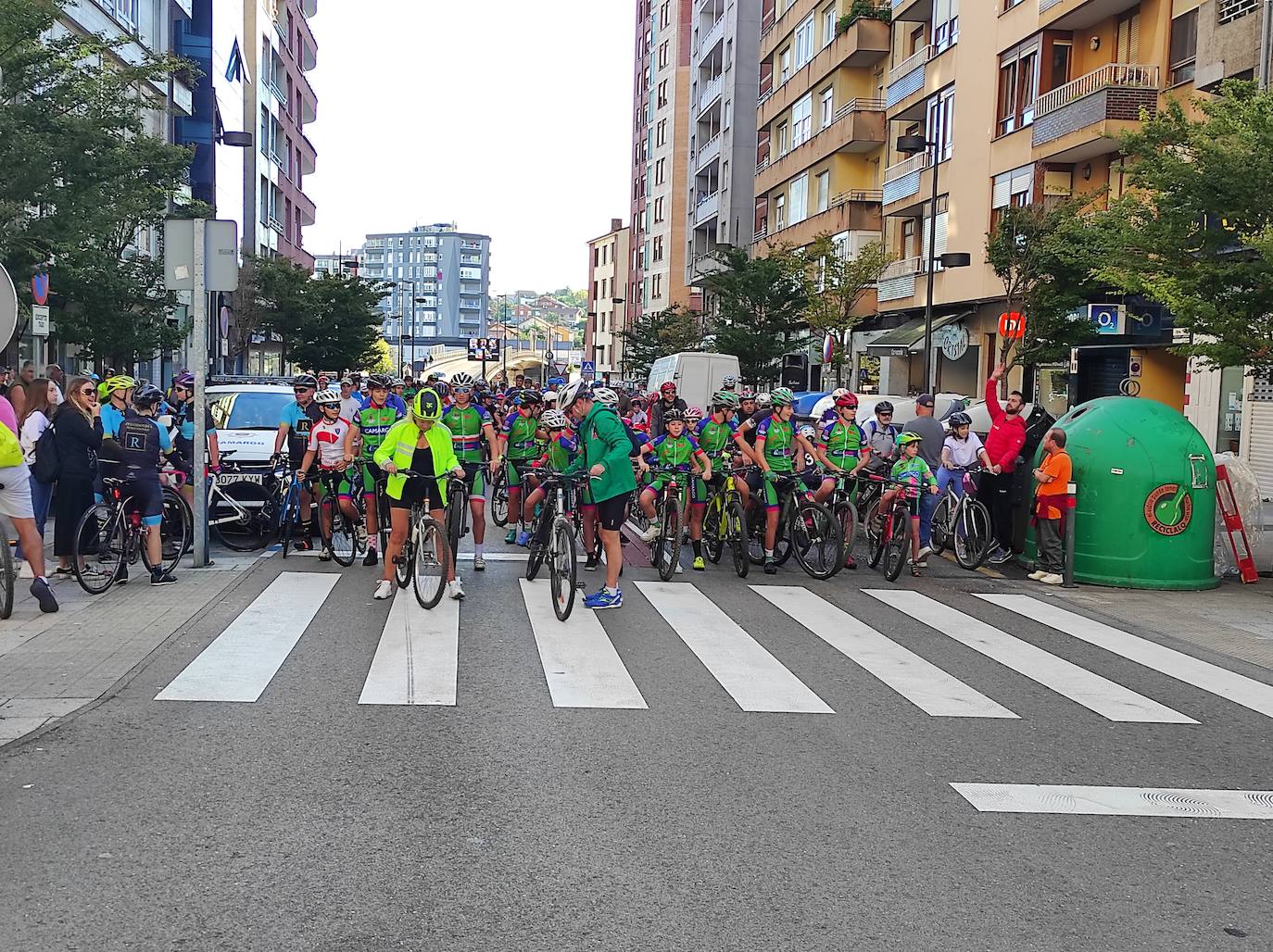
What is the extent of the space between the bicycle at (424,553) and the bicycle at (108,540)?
2239 mm

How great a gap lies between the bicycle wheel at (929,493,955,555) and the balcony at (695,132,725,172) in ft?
180

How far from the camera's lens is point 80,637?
9.20 meters

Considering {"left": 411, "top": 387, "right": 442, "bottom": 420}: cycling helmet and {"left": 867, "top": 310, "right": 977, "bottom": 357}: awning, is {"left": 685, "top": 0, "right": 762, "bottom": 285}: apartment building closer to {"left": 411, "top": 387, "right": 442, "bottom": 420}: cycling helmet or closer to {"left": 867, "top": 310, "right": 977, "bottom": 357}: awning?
{"left": 867, "top": 310, "right": 977, "bottom": 357}: awning

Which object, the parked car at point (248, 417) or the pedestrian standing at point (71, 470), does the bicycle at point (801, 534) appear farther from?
the pedestrian standing at point (71, 470)

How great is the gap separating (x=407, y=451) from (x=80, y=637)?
2761 mm

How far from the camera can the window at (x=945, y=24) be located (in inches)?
1452

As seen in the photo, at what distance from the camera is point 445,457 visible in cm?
1089

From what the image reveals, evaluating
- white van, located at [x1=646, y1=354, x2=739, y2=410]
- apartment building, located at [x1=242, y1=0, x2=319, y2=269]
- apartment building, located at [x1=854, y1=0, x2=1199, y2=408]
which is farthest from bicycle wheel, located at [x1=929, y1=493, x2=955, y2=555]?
apartment building, located at [x1=242, y1=0, x2=319, y2=269]

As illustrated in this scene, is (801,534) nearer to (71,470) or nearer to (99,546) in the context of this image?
(99,546)

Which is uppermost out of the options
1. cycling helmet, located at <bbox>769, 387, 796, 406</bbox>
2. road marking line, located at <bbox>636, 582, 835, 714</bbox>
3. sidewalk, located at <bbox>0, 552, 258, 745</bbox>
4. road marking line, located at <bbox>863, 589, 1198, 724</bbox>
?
cycling helmet, located at <bbox>769, 387, 796, 406</bbox>

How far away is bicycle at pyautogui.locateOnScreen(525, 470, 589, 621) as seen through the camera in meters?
10.4

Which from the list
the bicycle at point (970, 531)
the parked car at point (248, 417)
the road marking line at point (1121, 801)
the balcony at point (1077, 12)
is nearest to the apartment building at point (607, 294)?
the balcony at point (1077, 12)

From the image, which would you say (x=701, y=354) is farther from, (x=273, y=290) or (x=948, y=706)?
(x=948, y=706)

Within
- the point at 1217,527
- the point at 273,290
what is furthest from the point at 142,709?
the point at 273,290
